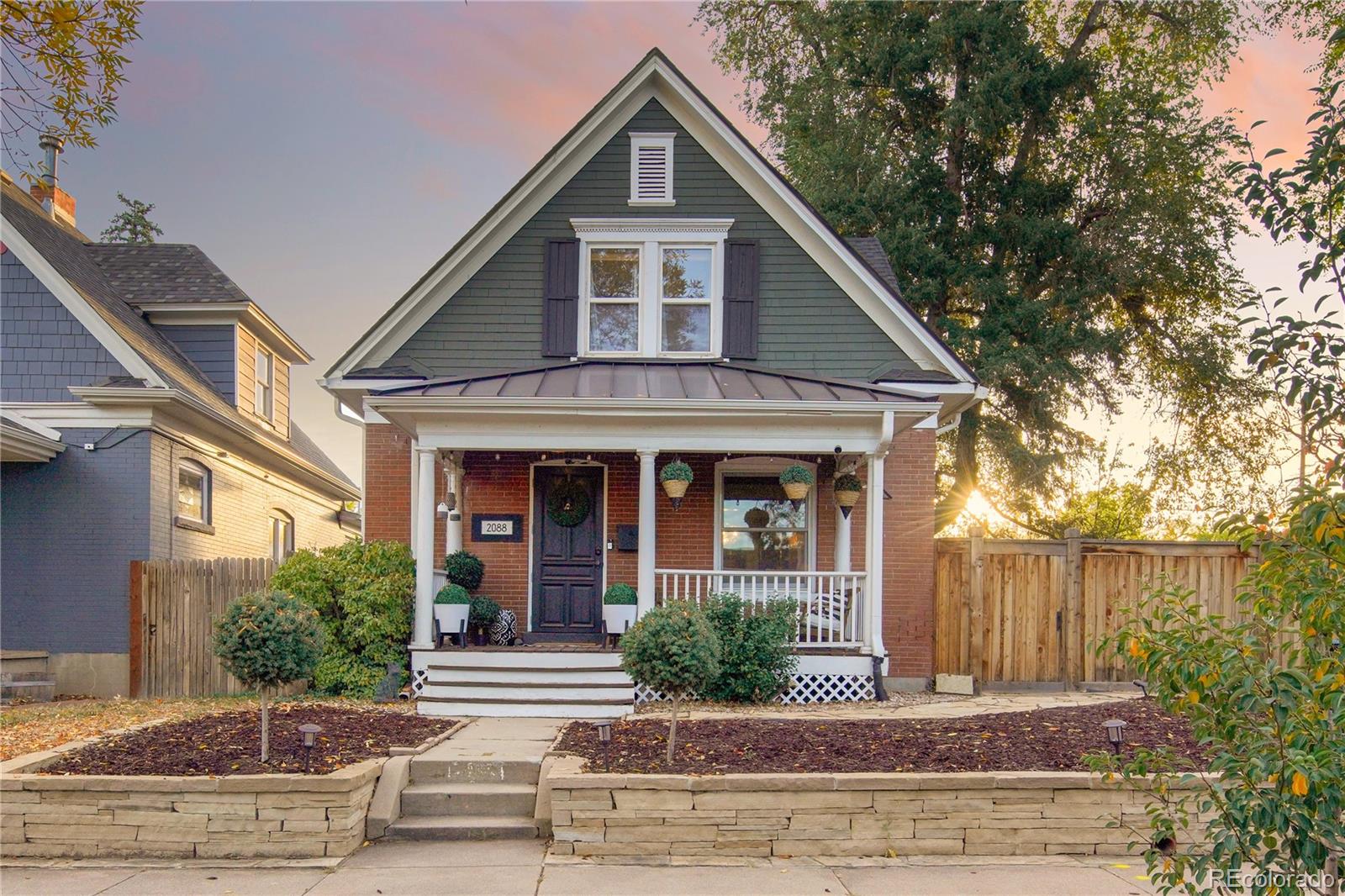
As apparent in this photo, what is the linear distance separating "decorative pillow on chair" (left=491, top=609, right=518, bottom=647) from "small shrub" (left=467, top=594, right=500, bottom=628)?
0.15 metres

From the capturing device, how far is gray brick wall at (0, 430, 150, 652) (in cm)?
1234

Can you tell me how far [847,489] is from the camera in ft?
38.1

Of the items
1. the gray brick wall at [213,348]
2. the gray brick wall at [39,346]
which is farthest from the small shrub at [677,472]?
the gray brick wall at [213,348]

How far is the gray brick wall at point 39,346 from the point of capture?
12758 millimetres

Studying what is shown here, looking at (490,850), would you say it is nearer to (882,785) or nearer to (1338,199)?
(882,785)

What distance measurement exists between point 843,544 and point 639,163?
18.3 feet

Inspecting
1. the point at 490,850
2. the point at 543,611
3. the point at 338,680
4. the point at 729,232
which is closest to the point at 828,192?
the point at 729,232

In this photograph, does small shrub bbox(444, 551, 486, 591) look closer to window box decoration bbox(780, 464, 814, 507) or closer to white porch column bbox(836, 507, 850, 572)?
window box decoration bbox(780, 464, 814, 507)

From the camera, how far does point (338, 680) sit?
10.8 m

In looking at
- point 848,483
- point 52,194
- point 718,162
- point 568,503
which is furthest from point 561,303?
point 52,194

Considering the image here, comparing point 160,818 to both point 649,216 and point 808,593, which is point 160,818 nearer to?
point 808,593

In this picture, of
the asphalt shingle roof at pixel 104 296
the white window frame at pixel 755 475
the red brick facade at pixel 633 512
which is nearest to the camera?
the red brick facade at pixel 633 512

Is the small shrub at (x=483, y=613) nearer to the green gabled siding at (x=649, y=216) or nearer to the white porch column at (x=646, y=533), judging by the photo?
the white porch column at (x=646, y=533)

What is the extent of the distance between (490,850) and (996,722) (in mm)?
4396
